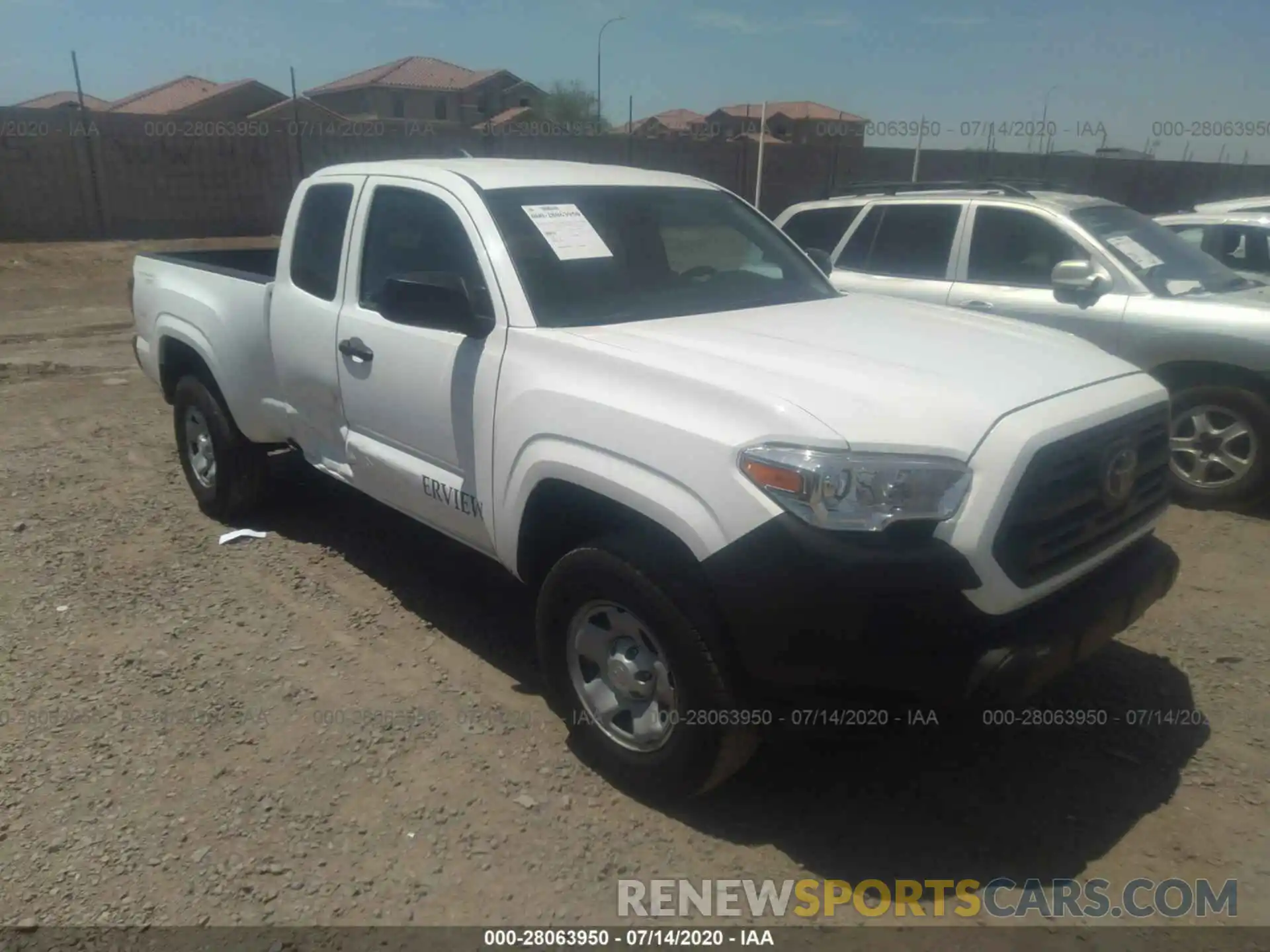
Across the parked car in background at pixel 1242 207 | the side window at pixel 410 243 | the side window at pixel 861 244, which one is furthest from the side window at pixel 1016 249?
the parked car in background at pixel 1242 207

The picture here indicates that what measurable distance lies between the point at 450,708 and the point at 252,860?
93 centimetres

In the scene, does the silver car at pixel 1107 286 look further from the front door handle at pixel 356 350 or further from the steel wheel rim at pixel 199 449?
the steel wheel rim at pixel 199 449

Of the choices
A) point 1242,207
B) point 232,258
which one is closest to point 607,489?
A: point 232,258

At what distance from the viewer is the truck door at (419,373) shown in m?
3.30

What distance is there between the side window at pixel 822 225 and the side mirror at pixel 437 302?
416 cm

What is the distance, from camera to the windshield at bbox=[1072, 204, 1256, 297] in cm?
565

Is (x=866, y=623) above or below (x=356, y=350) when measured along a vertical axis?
below

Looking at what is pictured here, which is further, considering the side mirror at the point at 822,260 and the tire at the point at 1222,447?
the tire at the point at 1222,447

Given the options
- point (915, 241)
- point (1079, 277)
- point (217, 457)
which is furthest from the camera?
point (915, 241)

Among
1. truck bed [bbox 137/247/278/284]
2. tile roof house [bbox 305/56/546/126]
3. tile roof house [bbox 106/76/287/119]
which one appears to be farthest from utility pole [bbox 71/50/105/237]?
tile roof house [bbox 305/56/546/126]

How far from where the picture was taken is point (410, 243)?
150 inches

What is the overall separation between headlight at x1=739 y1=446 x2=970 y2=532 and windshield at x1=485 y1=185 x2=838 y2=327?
1116 millimetres

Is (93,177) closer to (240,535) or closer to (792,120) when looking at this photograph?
(240,535)

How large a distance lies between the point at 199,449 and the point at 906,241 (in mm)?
4763
